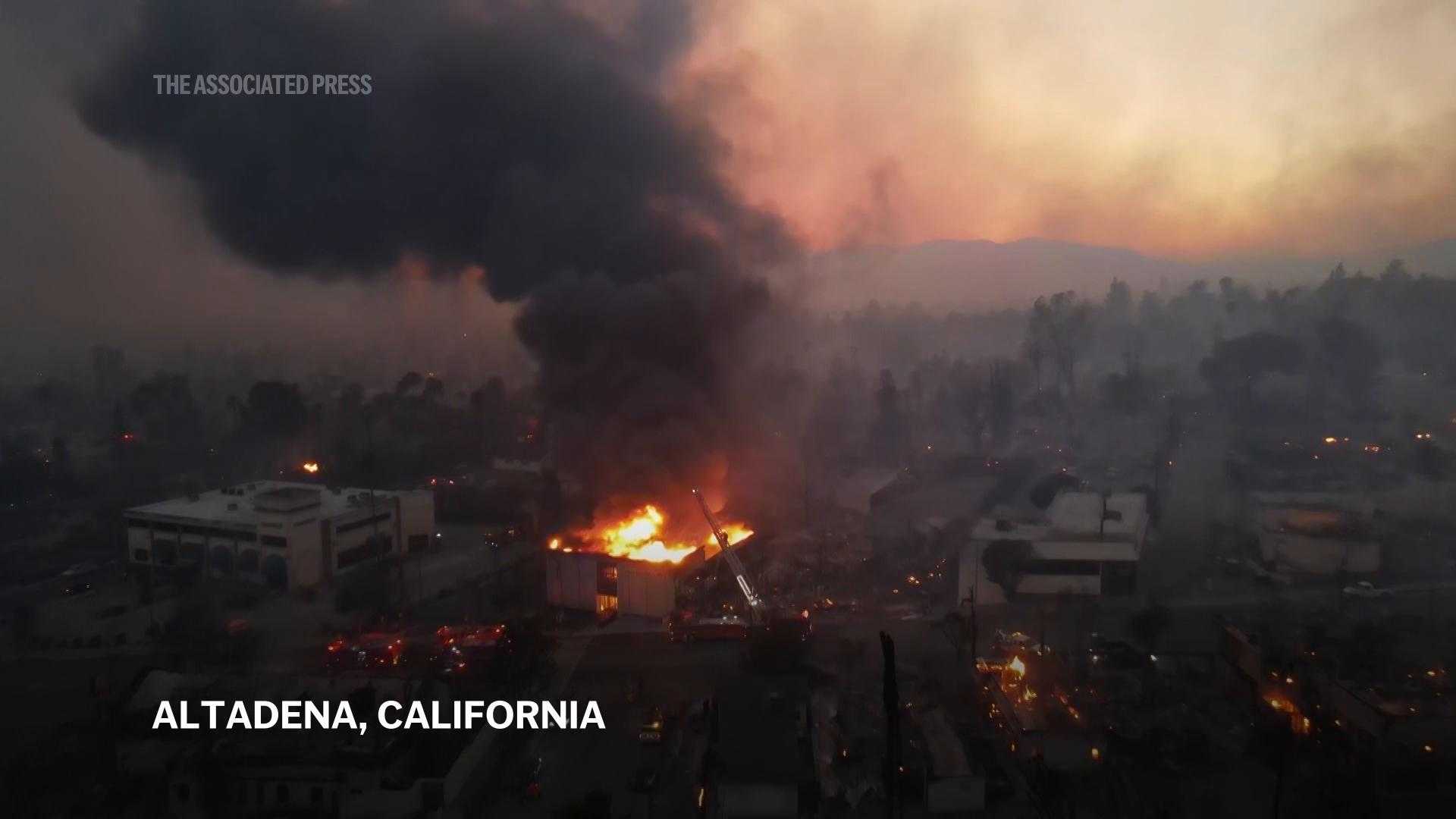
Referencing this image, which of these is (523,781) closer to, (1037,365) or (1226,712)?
(1226,712)

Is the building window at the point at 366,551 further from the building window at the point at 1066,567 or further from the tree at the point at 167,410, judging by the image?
the tree at the point at 167,410

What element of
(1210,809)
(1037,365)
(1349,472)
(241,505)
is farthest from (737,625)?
(1037,365)

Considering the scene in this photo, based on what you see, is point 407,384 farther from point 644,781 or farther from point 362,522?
point 644,781

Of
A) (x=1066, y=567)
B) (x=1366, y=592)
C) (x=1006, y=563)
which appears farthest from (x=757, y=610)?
(x=1366, y=592)

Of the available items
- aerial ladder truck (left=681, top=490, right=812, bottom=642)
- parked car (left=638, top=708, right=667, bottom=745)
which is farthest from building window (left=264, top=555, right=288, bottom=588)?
parked car (left=638, top=708, right=667, bottom=745)

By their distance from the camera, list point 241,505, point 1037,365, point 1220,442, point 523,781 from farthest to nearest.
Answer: point 1037,365 → point 1220,442 → point 241,505 → point 523,781

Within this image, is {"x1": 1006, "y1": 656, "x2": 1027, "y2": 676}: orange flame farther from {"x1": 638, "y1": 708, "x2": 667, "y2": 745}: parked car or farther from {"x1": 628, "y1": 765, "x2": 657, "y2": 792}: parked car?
{"x1": 628, "y1": 765, "x2": 657, "y2": 792}: parked car

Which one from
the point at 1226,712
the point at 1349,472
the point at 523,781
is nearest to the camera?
the point at 523,781
